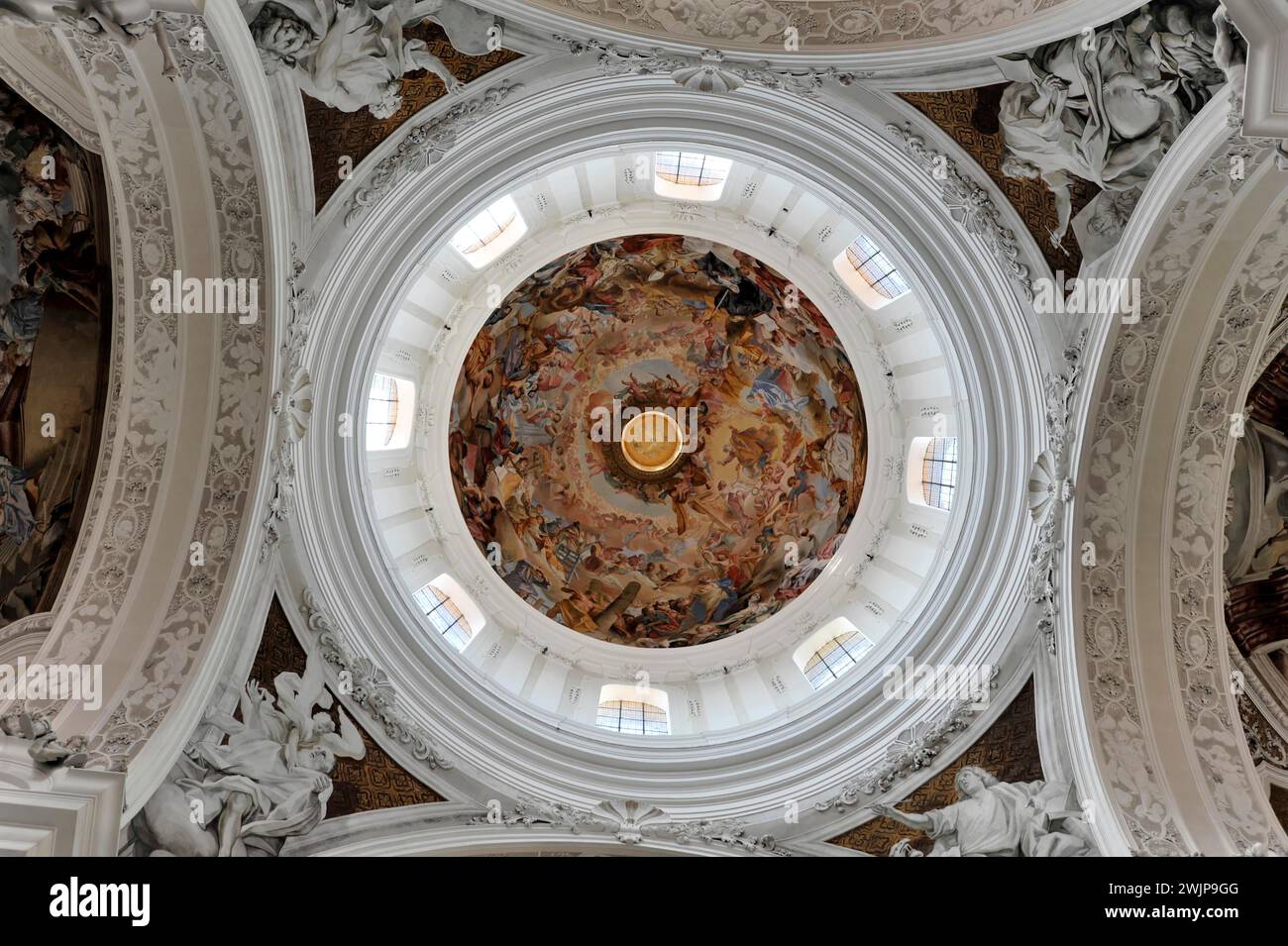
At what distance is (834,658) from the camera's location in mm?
16094

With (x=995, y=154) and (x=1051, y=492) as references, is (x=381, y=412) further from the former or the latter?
(x=1051, y=492)

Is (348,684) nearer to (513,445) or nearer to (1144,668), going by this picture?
(513,445)

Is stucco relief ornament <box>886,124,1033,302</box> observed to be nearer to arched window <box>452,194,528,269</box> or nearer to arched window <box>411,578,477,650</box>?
arched window <box>452,194,528,269</box>

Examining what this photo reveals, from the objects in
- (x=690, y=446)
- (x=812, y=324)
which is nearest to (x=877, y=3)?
(x=812, y=324)

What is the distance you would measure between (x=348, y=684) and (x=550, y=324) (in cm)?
858

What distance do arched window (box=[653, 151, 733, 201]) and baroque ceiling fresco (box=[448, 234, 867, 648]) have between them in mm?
993

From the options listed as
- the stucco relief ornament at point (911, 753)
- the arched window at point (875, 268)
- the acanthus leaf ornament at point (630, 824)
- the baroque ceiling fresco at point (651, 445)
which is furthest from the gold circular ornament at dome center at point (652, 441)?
the stucco relief ornament at point (911, 753)

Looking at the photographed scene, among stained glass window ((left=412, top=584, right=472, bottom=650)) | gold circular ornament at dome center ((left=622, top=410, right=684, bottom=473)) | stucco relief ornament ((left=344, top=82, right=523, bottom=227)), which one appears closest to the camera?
stucco relief ornament ((left=344, top=82, right=523, bottom=227))

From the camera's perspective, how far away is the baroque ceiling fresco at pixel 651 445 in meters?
17.7

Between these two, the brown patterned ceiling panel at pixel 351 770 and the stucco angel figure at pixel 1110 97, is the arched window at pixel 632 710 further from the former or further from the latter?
the stucco angel figure at pixel 1110 97

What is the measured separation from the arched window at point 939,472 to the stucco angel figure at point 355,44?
368 inches

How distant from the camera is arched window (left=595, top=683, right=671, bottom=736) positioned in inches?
625

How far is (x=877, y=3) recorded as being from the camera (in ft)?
34.1

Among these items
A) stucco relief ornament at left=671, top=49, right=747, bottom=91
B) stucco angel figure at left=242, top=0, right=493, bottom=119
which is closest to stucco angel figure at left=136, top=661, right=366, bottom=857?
stucco angel figure at left=242, top=0, right=493, bottom=119
